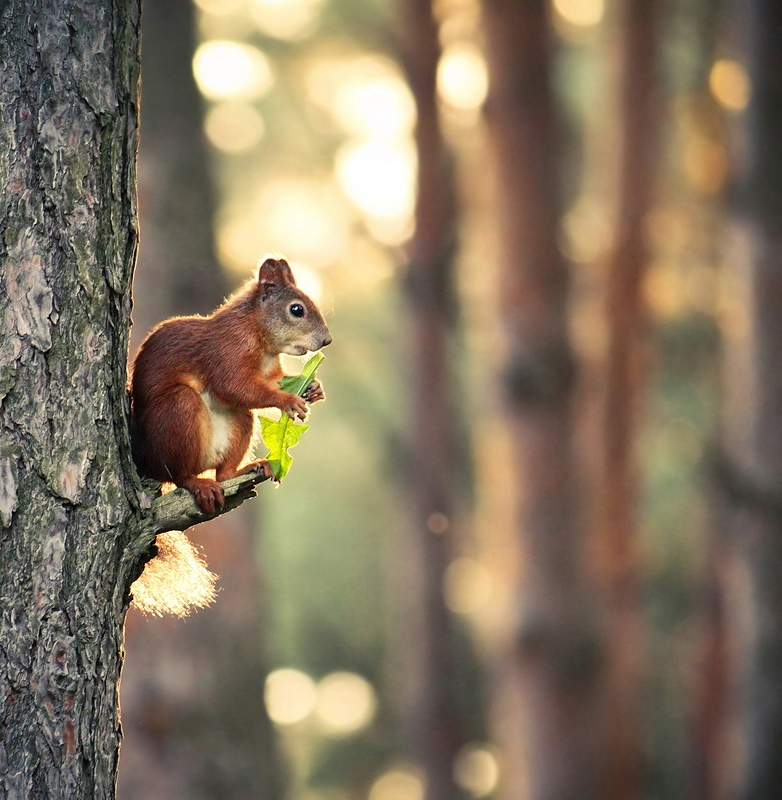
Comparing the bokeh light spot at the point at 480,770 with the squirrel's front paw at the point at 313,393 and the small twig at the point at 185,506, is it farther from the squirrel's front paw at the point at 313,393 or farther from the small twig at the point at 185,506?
the small twig at the point at 185,506

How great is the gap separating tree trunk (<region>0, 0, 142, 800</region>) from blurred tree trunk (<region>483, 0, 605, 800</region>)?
11.9 ft

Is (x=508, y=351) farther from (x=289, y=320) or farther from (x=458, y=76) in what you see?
(x=458, y=76)

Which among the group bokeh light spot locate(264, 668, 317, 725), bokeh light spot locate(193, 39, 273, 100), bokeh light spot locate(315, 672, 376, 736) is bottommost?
bokeh light spot locate(315, 672, 376, 736)

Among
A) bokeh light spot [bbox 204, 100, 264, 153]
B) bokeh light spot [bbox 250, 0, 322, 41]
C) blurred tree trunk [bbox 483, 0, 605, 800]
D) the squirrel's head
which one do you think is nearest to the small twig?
the squirrel's head

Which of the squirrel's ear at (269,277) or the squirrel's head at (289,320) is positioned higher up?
the squirrel's ear at (269,277)

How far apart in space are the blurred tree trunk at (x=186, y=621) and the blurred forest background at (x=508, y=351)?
1 cm

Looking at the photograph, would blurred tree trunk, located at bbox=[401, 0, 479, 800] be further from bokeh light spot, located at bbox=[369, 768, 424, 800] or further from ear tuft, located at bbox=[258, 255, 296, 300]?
bokeh light spot, located at bbox=[369, 768, 424, 800]

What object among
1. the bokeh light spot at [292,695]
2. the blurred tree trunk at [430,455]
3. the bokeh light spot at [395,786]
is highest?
the blurred tree trunk at [430,455]

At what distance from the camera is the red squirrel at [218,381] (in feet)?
6.49

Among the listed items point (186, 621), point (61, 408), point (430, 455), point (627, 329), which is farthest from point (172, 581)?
point (430, 455)

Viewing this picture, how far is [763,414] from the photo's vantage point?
15.7ft

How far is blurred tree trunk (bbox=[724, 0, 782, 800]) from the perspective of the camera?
4758 millimetres

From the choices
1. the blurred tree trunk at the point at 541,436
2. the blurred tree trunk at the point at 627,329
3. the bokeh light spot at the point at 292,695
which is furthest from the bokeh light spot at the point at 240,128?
the blurred tree trunk at the point at 541,436

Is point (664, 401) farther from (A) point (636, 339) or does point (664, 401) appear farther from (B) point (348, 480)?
(A) point (636, 339)
